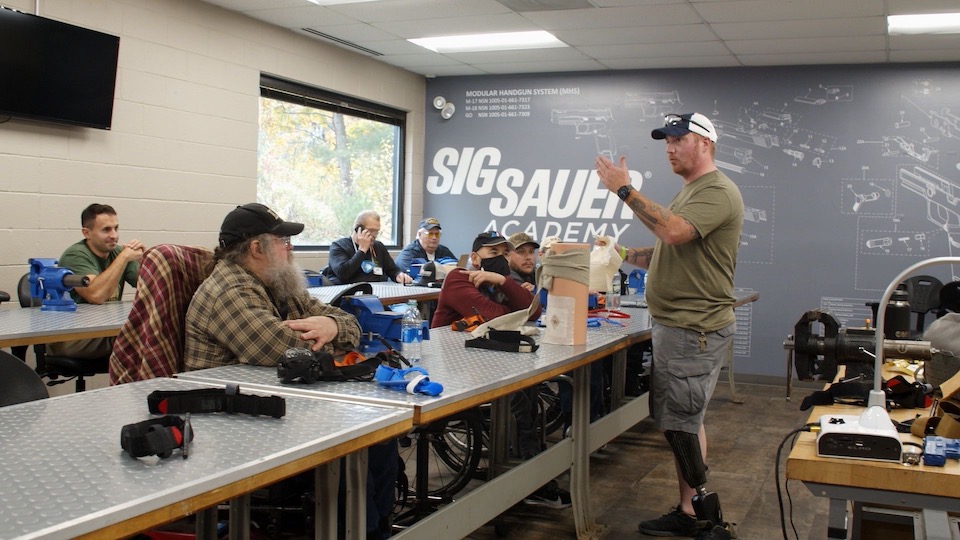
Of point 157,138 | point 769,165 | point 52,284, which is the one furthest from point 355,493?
point 769,165

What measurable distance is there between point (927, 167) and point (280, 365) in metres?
6.68

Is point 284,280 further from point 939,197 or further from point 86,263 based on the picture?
point 939,197

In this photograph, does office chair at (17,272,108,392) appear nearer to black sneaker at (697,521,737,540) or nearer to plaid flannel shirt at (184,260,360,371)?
plaid flannel shirt at (184,260,360,371)

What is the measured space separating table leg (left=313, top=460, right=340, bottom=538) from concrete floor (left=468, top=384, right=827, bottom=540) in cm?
172

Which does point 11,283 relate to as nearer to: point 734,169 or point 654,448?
point 654,448

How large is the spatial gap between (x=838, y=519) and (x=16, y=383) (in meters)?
1.98

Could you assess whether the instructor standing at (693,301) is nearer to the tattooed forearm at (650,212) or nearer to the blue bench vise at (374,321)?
the tattooed forearm at (650,212)

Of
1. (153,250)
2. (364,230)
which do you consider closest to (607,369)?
(364,230)

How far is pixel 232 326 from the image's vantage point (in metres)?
2.64

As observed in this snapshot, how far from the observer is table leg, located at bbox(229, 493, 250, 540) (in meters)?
2.03

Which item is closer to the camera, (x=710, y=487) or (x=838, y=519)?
(x=838, y=519)

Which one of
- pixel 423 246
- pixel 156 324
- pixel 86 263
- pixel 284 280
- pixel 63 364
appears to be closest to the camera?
pixel 156 324

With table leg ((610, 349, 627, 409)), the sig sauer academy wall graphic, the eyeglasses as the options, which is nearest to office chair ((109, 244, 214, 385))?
the eyeglasses

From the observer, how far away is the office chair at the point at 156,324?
2.74 meters
